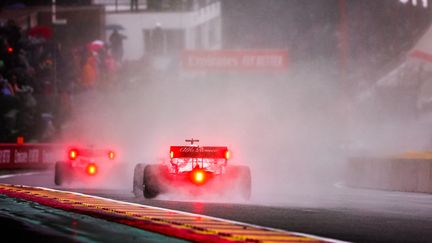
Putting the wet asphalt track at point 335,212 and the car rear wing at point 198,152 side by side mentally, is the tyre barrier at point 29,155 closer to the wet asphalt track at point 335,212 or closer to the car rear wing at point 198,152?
the wet asphalt track at point 335,212

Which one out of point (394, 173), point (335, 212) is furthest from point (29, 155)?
point (335, 212)

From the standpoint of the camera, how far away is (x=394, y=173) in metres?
32.4

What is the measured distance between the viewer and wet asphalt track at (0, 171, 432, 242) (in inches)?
670

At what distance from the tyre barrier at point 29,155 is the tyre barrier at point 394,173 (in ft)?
56.4

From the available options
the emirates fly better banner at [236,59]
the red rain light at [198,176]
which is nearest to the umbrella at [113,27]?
the emirates fly better banner at [236,59]

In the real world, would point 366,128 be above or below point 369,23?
below

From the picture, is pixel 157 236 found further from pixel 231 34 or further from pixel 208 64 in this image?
pixel 231 34

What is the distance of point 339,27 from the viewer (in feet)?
273

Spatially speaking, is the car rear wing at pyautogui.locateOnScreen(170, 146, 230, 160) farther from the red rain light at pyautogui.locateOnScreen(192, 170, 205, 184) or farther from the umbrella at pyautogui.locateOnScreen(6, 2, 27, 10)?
the umbrella at pyautogui.locateOnScreen(6, 2, 27, 10)

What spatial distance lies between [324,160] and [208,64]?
35.6 feet

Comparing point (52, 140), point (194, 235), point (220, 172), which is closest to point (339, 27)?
point (52, 140)

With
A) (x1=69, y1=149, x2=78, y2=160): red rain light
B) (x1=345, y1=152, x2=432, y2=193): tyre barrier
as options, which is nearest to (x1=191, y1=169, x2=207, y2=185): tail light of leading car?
(x1=345, y1=152, x2=432, y2=193): tyre barrier

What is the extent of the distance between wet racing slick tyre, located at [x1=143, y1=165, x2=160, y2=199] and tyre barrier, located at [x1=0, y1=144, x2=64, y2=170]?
77.2ft

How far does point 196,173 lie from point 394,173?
945 centimetres
